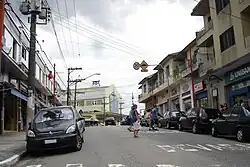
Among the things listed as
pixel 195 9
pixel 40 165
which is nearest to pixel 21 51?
pixel 195 9

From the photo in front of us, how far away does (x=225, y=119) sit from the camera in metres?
16.8

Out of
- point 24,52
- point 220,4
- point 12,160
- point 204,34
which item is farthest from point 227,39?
point 12,160

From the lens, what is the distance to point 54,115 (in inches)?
515

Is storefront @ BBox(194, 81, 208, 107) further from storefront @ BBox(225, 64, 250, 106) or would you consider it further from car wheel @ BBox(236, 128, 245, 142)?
car wheel @ BBox(236, 128, 245, 142)

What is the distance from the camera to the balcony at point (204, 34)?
1110 inches

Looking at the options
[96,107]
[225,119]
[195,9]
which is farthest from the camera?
[96,107]

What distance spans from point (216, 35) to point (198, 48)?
7.19m

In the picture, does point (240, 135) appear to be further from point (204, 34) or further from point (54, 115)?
point (204, 34)

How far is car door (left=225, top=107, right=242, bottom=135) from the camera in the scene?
15.6 m

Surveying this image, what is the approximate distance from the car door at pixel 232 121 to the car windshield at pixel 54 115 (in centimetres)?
727

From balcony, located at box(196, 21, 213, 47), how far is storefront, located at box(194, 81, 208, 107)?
13.1ft

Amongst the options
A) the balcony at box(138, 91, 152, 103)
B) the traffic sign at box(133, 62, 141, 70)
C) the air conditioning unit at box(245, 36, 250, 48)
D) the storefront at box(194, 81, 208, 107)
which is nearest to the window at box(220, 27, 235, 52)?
the air conditioning unit at box(245, 36, 250, 48)

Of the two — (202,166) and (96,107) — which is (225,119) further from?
(96,107)

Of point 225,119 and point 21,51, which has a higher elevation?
point 21,51
